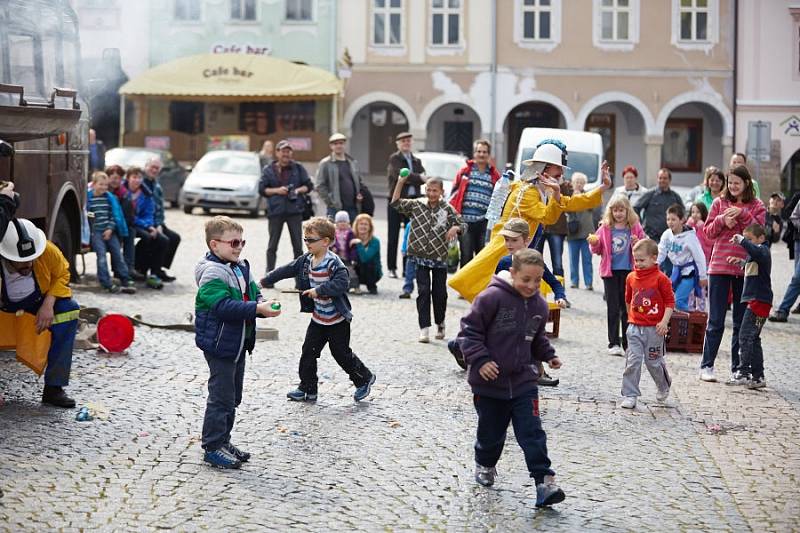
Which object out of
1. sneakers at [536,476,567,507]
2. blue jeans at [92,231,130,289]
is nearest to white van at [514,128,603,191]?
blue jeans at [92,231,130,289]

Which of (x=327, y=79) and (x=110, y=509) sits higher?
(x=327, y=79)

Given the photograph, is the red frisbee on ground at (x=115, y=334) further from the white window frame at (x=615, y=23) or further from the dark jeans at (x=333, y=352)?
the white window frame at (x=615, y=23)

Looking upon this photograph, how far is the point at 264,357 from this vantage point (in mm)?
11492

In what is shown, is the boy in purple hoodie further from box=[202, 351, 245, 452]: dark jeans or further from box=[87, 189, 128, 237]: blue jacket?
box=[87, 189, 128, 237]: blue jacket

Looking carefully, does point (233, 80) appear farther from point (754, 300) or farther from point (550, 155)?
point (754, 300)

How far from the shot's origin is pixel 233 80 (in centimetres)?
3969

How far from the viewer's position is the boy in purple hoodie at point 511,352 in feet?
23.4

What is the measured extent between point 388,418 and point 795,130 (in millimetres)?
33268

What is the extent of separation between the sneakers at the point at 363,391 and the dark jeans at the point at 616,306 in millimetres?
3327

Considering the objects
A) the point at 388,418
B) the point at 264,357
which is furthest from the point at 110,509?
the point at 264,357

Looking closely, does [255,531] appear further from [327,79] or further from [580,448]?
[327,79]

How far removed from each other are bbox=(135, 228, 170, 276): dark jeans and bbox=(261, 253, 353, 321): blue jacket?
7552 mm

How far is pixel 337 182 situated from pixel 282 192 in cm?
89

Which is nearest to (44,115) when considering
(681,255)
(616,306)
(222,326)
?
(222,326)
